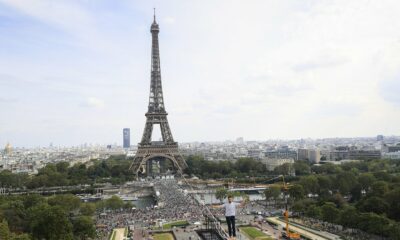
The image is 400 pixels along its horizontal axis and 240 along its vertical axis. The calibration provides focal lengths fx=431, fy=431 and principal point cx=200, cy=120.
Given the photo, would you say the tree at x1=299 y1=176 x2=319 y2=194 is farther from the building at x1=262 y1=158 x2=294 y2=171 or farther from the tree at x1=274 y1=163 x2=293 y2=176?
the building at x1=262 y1=158 x2=294 y2=171

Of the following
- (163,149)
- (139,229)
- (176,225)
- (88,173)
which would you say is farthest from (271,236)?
(88,173)

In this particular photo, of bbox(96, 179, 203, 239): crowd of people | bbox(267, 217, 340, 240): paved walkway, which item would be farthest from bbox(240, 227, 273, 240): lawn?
bbox(96, 179, 203, 239): crowd of people

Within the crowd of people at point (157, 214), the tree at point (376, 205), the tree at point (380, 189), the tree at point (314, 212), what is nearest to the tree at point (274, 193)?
the crowd of people at point (157, 214)

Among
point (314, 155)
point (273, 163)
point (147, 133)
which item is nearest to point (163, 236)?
point (147, 133)

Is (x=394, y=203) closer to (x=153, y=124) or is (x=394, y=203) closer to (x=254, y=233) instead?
(x=254, y=233)

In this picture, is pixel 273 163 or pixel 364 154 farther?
pixel 364 154

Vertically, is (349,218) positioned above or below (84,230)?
above
